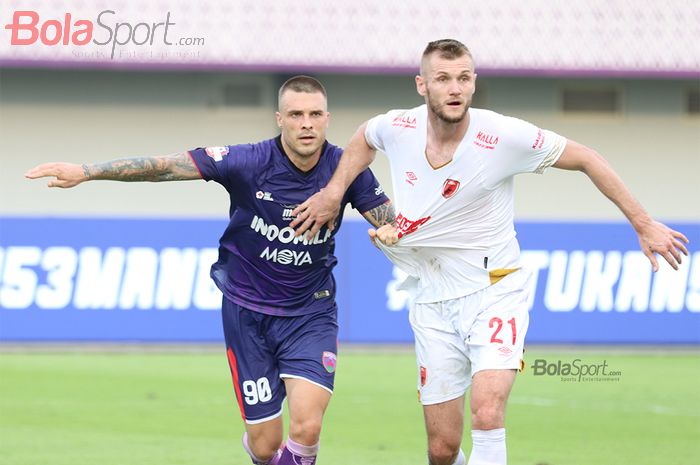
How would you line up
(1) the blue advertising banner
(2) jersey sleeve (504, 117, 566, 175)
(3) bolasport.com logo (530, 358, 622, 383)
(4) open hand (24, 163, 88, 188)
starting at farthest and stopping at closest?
(1) the blue advertising banner, (3) bolasport.com logo (530, 358, 622, 383), (2) jersey sleeve (504, 117, 566, 175), (4) open hand (24, 163, 88, 188)

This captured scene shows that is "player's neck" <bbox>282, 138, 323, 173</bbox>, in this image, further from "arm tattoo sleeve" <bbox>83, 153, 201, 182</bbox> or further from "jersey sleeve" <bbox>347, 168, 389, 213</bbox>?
"arm tattoo sleeve" <bbox>83, 153, 201, 182</bbox>

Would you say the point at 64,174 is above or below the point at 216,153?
below

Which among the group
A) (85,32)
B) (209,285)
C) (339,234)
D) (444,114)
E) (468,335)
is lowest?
(209,285)

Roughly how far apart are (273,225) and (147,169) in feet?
2.78

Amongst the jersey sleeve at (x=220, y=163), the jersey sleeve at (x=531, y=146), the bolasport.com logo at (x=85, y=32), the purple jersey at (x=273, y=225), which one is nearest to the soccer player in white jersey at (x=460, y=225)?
the jersey sleeve at (x=531, y=146)

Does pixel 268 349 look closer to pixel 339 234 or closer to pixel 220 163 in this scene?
pixel 220 163

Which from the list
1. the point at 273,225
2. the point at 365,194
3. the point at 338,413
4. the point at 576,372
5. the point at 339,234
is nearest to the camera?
the point at 273,225

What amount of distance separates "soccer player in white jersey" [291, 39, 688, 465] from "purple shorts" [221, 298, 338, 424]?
588mm

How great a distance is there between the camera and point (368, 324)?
17641 millimetres

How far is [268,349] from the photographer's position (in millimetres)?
8609

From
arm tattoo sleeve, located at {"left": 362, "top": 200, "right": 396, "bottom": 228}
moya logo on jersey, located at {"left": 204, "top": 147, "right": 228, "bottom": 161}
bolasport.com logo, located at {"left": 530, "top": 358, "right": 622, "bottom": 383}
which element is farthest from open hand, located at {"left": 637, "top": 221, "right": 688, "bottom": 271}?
bolasport.com logo, located at {"left": 530, "top": 358, "right": 622, "bottom": 383}

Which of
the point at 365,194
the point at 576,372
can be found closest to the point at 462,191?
the point at 365,194

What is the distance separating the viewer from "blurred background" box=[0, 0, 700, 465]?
1217 centimetres

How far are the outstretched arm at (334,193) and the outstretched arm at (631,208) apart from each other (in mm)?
1191
